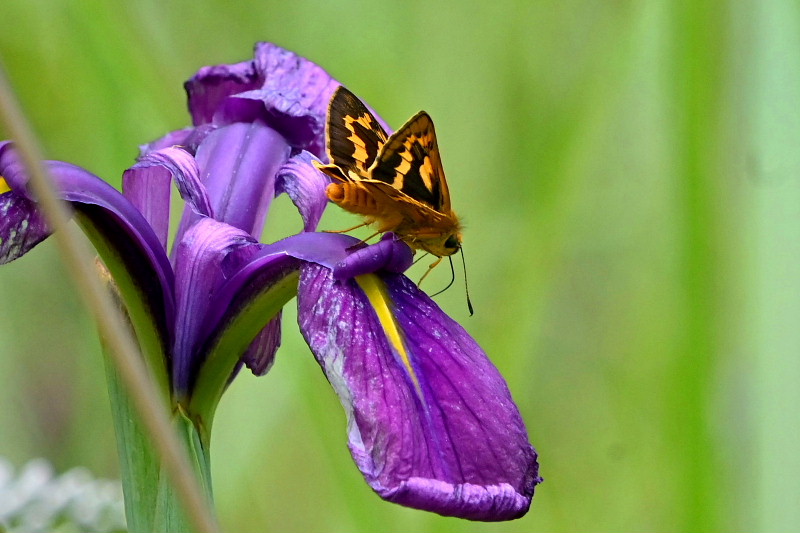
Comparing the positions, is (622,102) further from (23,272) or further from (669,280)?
(23,272)

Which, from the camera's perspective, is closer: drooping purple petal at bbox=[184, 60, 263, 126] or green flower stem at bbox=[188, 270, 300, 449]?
green flower stem at bbox=[188, 270, 300, 449]

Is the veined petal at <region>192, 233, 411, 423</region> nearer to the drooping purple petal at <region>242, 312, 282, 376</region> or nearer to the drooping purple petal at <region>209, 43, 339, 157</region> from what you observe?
the drooping purple petal at <region>242, 312, 282, 376</region>

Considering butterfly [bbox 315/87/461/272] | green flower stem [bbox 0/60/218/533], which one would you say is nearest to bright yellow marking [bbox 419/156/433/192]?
butterfly [bbox 315/87/461/272]

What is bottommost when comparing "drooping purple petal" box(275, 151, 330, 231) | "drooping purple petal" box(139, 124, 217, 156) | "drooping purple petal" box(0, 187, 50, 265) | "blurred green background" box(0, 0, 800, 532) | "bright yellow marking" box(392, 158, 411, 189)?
"blurred green background" box(0, 0, 800, 532)

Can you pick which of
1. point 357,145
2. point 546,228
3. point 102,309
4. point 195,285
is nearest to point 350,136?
point 357,145

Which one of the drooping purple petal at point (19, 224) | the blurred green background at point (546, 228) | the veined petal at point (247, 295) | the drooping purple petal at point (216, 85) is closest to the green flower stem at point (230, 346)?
the veined petal at point (247, 295)

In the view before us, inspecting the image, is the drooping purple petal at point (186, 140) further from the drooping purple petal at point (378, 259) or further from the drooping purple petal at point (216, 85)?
the drooping purple petal at point (378, 259)

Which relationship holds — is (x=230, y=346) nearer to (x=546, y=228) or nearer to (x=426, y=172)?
(x=426, y=172)

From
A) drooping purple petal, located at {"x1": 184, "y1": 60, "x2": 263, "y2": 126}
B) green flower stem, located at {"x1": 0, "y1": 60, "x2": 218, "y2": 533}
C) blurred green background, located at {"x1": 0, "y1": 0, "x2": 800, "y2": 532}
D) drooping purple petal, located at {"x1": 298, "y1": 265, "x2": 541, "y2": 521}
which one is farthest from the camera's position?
blurred green background, located at {"x1": 0, "y1": 0, "x2": 800, "y2": 532}
